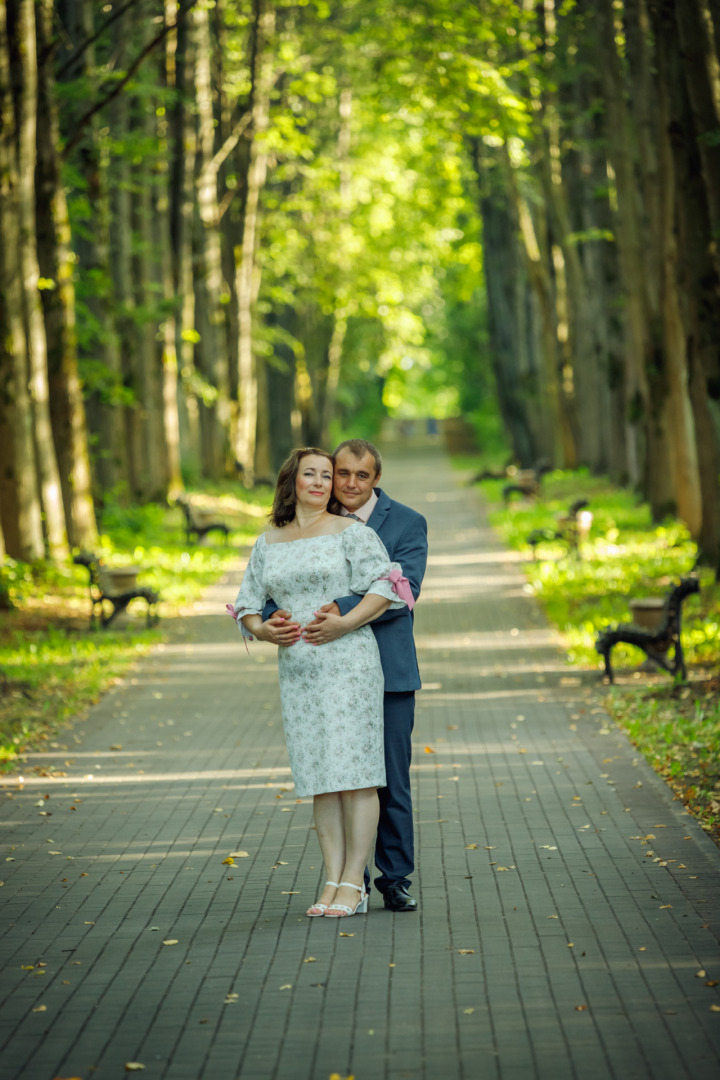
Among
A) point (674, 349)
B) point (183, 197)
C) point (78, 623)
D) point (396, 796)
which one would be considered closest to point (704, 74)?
point (674, 349)

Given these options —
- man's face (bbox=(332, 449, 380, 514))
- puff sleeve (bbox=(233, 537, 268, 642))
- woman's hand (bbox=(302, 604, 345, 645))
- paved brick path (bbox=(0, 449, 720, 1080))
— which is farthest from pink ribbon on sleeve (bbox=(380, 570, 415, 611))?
paved brick path (bbox=(0, 449, 720, 1080))

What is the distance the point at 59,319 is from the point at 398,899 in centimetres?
1446

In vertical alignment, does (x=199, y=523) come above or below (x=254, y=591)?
below

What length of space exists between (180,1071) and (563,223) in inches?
1055

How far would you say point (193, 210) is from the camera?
101ft

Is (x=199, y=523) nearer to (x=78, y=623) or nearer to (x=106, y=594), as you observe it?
(x=78, y=623)

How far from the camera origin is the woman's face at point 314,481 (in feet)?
19.2

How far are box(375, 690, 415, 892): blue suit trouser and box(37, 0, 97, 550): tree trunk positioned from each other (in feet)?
43.7

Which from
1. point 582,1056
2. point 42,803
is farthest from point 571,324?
point 582,1056

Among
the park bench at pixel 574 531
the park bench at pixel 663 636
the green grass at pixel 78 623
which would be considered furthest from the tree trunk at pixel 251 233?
the park bench at pixel 663 636

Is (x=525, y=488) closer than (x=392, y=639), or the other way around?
(x=392, y=639)

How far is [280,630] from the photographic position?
226 inches

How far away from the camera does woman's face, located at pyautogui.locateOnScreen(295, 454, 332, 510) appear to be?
5.84 m

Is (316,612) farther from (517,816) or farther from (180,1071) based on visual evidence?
(517,816)
